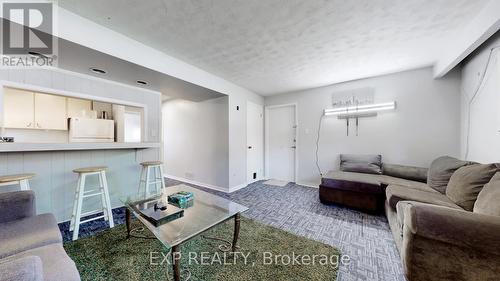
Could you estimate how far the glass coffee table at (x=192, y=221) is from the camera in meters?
1.20

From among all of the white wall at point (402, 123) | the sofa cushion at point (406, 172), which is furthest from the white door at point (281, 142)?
the sofa cushion at point (406, 172)

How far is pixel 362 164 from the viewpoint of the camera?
314 centimetres

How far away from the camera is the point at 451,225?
1141mm

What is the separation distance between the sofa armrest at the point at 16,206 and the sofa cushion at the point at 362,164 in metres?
4.10

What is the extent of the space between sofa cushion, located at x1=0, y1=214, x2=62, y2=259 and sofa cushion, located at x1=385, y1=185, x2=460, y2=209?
309 centimetres

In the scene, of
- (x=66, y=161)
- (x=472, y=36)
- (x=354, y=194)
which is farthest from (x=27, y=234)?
(x=472, y=36)

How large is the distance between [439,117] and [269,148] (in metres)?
3.27

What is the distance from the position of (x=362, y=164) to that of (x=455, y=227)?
213 cm

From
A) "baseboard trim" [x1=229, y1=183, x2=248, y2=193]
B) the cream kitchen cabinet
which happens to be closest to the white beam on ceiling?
"baseboard trim" [x1=229, y1=183, x2=248, y2=193]

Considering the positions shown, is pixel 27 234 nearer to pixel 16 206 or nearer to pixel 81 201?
pixel 16 206

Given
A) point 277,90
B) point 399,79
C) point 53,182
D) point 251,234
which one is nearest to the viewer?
point 251,234

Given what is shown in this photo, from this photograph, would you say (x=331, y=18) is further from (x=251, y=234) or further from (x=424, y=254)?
(x=251, y=234)

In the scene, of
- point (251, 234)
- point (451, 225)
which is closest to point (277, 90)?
point (251, 234)

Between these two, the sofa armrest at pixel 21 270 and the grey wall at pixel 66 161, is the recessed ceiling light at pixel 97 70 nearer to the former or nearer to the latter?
the grey wall at pixel 66 161
